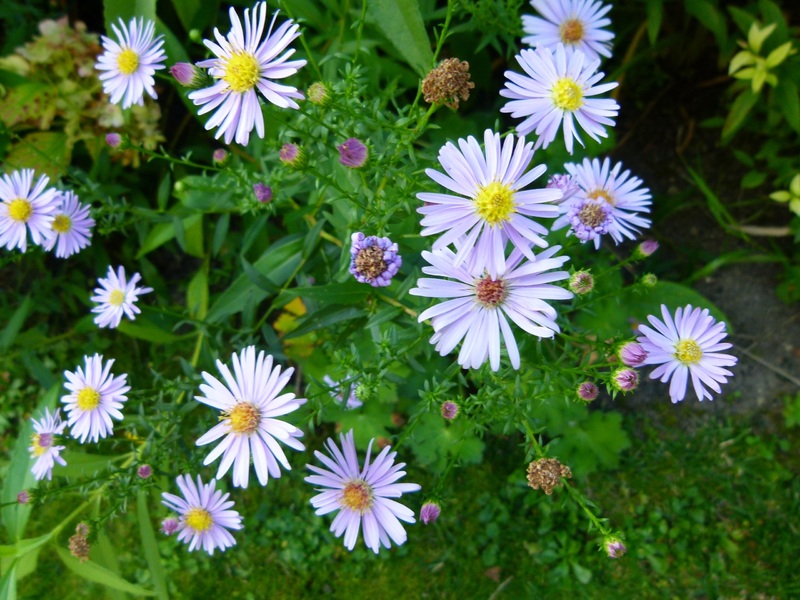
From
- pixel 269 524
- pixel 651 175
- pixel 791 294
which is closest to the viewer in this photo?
pixel 269 524

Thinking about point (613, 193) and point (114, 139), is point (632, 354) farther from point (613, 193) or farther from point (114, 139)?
→ point (114, 139)

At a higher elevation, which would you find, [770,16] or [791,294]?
[770,16]

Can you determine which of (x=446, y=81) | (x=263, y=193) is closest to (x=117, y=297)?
(x=263, y=193)

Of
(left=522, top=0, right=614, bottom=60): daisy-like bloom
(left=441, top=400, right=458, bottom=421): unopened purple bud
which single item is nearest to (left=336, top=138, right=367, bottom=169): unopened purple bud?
(left=441, top=400, right=458, bottom=421): unopened purple bud

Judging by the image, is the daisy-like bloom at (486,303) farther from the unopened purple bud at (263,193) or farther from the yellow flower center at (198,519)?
the yellow flower center at (198,519)

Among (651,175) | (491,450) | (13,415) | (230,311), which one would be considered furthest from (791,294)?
(13,415)

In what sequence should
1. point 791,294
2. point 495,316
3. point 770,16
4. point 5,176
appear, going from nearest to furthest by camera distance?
point 495,316, point 5,176, point 770,16, point 791,294

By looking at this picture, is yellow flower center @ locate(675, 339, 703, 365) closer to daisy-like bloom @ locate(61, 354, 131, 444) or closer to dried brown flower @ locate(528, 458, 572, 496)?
dried brown flower @ locate(528, 458, 572, 496)

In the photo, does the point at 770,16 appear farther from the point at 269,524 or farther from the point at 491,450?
the point at 269,524
